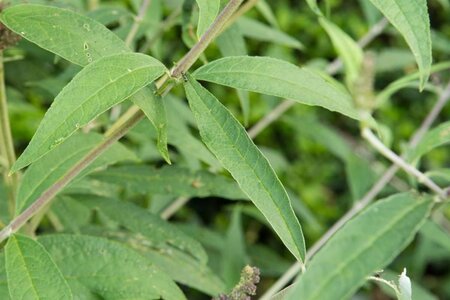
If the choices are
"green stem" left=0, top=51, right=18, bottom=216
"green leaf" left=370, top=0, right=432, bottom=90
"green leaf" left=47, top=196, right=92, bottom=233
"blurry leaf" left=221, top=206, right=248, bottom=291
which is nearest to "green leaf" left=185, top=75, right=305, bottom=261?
"green leaf" left=370, top=0, right=432, bottom=90

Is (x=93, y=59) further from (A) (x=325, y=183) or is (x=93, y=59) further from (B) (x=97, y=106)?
(A) (x=325, y=183)

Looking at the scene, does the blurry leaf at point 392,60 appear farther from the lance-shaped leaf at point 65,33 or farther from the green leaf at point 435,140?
the lance-shaped leaf at point 65,33

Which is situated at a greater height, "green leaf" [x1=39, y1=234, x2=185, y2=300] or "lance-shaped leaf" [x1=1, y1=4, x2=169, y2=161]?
"lance-shaped leaf" [x1=1, y1=4, x2=169, y2=161]

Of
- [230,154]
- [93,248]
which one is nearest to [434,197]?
[230,154]

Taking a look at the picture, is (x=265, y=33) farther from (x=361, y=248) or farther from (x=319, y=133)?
(x=361, y=248)

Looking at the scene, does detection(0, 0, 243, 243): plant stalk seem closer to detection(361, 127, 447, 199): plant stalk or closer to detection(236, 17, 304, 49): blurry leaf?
detection(361, 127, 447, 199): plant stalk

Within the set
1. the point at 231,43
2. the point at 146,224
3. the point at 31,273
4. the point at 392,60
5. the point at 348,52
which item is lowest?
the point at 31,273

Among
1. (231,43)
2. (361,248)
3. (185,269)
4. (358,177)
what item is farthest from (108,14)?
(361,248)
